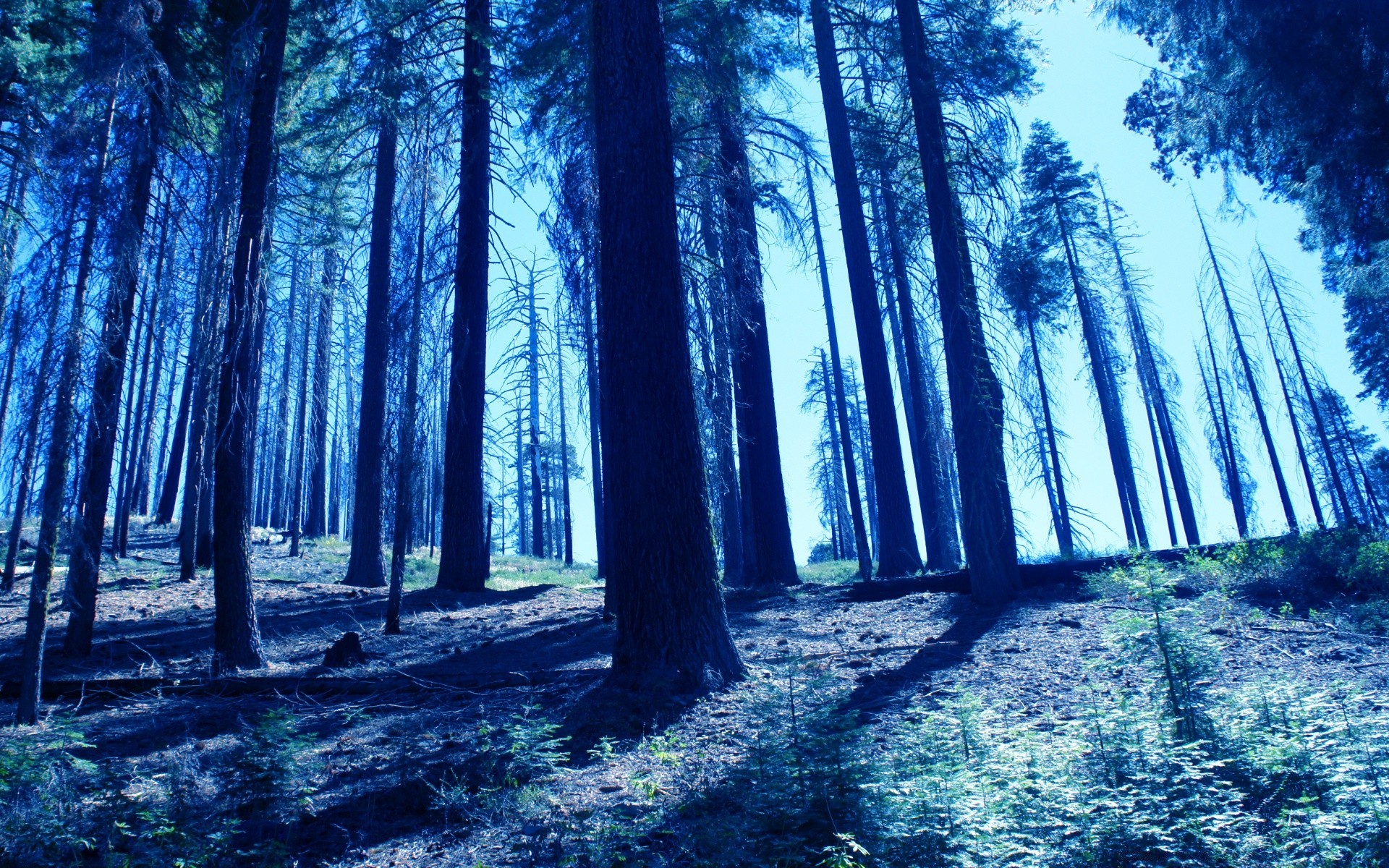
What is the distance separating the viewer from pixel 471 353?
12602 millimetres

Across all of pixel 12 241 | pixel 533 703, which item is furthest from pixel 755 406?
pixel 12 241

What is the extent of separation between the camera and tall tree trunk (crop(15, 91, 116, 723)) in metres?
5.75

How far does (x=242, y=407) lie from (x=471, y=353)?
17.1ft

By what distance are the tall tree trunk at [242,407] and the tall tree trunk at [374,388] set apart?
5625 mm

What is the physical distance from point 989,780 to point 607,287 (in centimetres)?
445

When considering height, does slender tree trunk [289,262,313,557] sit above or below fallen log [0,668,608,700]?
above

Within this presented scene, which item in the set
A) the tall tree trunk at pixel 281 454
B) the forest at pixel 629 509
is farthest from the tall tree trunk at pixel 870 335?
the tall tree trunk at pixel 281 454

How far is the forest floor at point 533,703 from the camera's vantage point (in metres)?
3.91

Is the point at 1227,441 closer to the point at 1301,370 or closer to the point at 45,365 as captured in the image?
the point at 1301,370

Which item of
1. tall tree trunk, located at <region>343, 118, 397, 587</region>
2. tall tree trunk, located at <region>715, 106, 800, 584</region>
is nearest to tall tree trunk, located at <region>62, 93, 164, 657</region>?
tall tree trunk, located at <region>343, 118, 397, 587</region>

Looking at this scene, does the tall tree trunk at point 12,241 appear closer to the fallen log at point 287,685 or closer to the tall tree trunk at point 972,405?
the fallen log at point 287,685

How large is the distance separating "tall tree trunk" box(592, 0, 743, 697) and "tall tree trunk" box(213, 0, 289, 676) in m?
3.61

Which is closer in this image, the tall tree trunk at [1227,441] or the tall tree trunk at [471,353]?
the tall tree trunk at [471,353]

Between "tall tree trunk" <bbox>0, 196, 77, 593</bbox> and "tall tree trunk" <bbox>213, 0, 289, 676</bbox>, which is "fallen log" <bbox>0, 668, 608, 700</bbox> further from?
"tall tree trunk" <bbox>0, 196, 77, 593</bbox>
